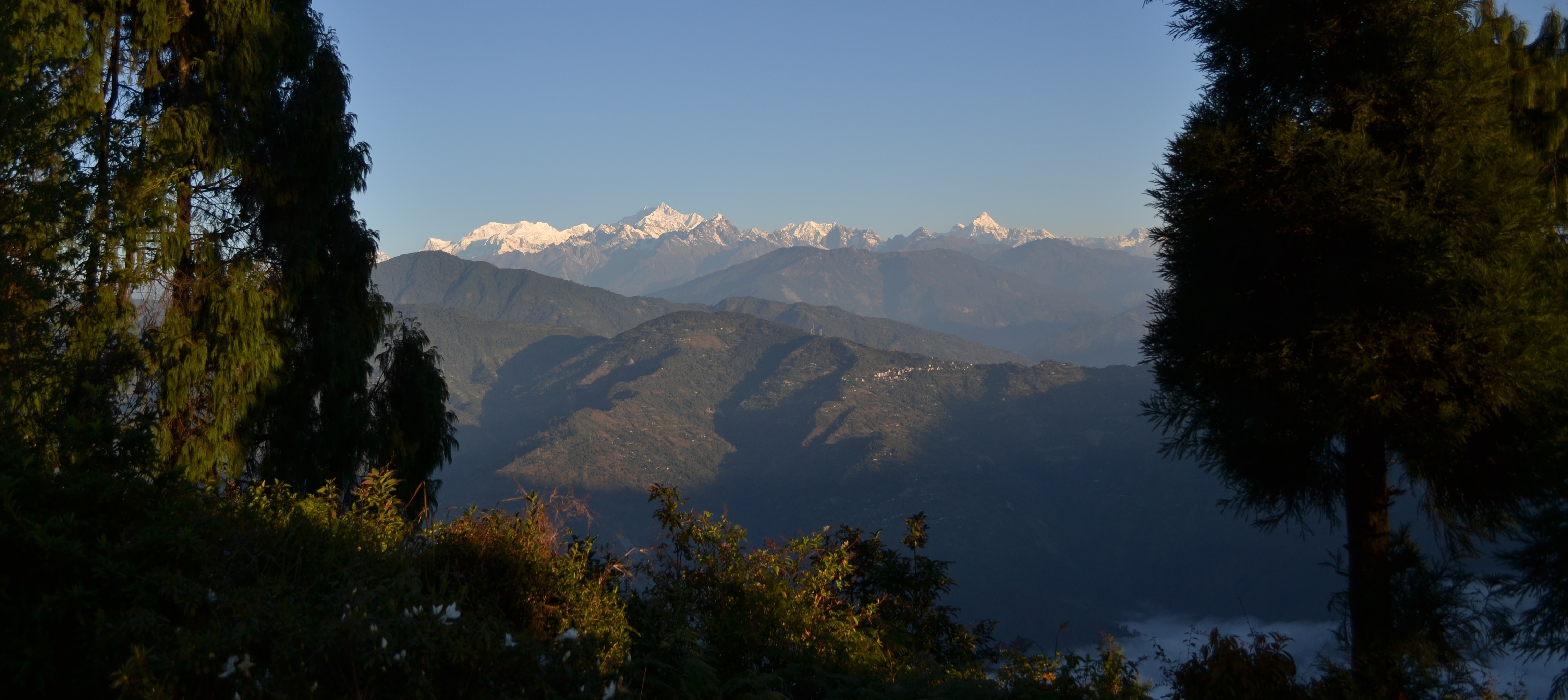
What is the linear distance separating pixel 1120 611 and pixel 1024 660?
138668mm

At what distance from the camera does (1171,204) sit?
814cm

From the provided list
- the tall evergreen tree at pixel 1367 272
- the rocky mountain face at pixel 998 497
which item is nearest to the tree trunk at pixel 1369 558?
the tall evergreen tree at pixel 1367 272

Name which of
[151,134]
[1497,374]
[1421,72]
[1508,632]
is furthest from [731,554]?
[151,134]

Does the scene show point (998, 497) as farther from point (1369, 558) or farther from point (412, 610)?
point (412, 610)

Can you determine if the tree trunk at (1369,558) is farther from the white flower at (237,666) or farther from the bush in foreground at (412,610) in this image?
the white flower at (237,666)

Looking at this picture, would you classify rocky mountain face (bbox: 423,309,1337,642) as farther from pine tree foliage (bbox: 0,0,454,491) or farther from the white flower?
the white flower

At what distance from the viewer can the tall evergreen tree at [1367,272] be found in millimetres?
6484

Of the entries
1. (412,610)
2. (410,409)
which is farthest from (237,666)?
(410,409)

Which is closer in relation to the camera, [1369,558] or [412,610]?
[412,610]

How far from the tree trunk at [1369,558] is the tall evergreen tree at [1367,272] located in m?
0.02

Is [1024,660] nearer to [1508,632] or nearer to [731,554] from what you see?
[731,554]

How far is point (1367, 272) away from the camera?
6.64m

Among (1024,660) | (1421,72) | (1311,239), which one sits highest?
(1421,72)

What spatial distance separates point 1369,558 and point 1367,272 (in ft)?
7.70
